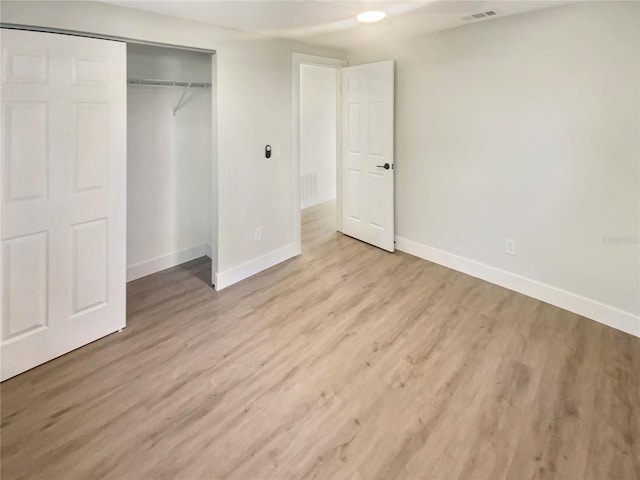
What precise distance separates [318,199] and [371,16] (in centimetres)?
401

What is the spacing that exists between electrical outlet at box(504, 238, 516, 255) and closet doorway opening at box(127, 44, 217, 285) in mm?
2613

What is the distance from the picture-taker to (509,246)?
347 centimetres

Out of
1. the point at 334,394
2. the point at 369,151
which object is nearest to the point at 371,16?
the point at 369,151

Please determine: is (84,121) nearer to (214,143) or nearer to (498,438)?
(214,143)

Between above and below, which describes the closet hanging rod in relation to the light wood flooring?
above

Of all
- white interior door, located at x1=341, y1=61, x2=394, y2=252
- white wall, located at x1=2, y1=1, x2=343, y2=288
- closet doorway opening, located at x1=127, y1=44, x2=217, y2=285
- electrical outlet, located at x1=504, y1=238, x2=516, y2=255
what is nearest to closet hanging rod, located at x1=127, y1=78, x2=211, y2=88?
closet doorway opening, located at x1=127, y1=44, x2=217, y2=285

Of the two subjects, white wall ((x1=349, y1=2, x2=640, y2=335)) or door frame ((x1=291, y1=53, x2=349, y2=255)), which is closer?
white wall ((x1=349, y1=2, x2=640, y2=335))

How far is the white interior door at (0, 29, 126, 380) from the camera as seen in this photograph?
7.03 feet

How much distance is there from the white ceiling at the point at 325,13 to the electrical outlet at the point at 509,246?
5.98ft

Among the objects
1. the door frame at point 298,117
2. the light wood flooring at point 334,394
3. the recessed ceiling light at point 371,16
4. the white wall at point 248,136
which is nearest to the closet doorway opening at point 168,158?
the white wall at point 248,136

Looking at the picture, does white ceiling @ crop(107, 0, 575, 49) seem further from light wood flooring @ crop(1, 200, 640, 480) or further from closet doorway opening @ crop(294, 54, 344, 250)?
closet doorway opening @ crop(294, 54, 344, 250)

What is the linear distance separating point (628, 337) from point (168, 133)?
13.6 ft

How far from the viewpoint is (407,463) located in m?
1.72

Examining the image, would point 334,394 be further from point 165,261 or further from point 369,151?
point 369,151
